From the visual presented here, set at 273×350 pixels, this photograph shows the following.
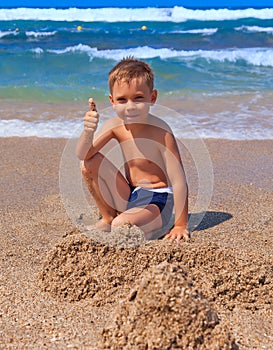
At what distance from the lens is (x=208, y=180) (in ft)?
12.7

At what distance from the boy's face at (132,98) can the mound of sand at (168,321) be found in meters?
1.30

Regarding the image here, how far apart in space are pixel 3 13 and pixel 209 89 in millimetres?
30960

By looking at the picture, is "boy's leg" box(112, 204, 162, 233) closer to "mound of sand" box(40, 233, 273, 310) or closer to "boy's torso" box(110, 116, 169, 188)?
"boy's torso" box(110, 116, 169, 188)

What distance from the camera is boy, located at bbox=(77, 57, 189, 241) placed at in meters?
2.76

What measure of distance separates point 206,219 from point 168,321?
1.66 metres

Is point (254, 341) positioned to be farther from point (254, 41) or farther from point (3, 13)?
point (3, 13)

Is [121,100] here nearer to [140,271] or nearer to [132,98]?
[132,98]

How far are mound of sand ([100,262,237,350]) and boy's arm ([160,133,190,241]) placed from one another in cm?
113

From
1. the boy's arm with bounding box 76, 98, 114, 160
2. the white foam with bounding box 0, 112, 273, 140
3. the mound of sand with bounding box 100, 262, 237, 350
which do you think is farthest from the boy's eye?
the white foam with bounding box 0, 112, 273, 140

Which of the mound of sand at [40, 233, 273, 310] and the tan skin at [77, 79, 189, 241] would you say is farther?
the tan skin at [77, 79, 189, 241]

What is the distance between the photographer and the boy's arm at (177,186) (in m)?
2.84

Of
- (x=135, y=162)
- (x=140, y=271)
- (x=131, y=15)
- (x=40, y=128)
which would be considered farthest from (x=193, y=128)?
(x=131, y=15)

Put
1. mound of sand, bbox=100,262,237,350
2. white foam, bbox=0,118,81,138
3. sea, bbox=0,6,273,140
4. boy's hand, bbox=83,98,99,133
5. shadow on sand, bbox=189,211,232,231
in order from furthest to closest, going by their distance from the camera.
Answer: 1. sea, bbox=0,6,273,140
2. white foam, bbox=0,118,81,138
3. shadow on sand, bbox=189,211,232,231
4. boy's hand, bbox=83,98,99,133
5. mound of sand, bbox=100,262,237,350

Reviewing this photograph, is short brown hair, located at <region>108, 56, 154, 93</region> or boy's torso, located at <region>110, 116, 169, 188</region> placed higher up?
short brown hair, located at <region>108, 56, 154, 93</region>
